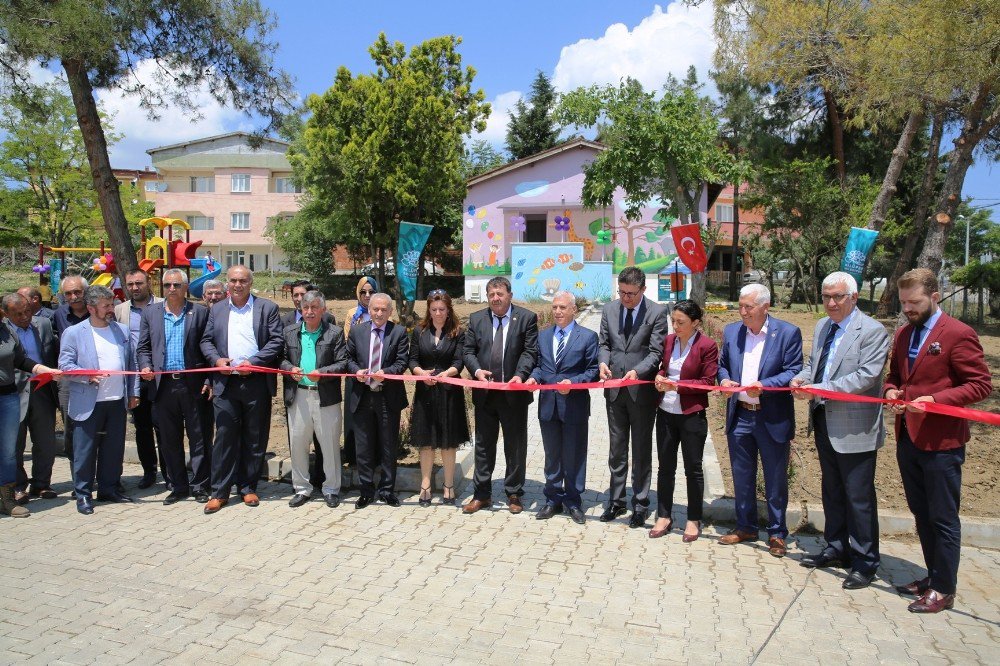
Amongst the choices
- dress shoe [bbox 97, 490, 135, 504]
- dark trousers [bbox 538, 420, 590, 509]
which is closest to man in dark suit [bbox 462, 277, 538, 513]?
dark trousers [bbox 538, 420, 590, 509]

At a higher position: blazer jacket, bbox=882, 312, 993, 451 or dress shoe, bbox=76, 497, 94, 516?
blazer jacket, bbox=882, 312, 993, 451

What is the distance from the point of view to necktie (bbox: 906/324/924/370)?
15.8 feet

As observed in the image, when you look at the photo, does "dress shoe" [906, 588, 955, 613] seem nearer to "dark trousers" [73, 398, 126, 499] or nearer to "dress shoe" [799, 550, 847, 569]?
"dress shoe" [799, 550, 847, 569]

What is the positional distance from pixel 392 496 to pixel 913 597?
429cm

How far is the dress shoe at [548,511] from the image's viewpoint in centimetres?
627

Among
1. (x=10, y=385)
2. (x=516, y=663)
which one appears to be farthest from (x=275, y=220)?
(x=516, y=663)

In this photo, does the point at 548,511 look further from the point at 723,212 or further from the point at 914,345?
the point at 723,212

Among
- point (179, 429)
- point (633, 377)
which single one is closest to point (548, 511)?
point (633, 377)

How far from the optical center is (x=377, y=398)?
668 cm

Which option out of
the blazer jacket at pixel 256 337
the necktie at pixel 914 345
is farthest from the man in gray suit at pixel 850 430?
the blazer jacket at pixel 256 337

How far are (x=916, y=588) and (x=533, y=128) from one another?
42.4 metres

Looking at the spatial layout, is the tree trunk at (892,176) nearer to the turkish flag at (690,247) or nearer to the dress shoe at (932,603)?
the turkish flag at (690,247)

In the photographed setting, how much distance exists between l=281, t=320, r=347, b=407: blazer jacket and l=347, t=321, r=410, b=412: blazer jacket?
10 centimetres

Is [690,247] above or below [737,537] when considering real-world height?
above
